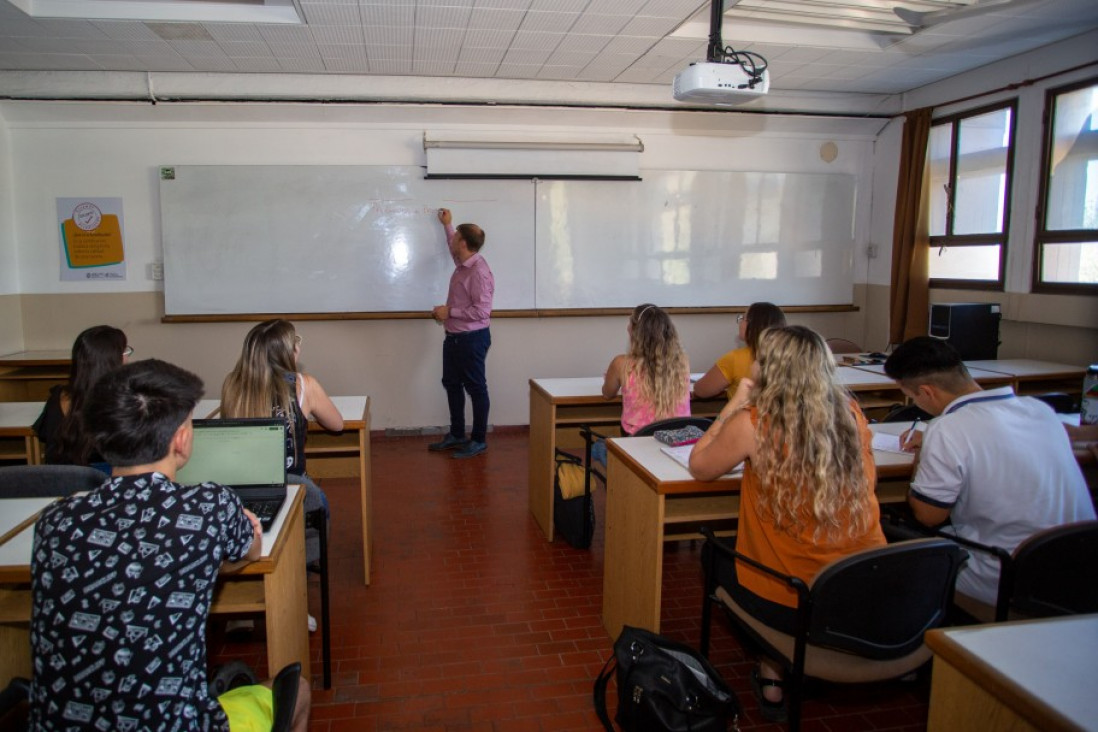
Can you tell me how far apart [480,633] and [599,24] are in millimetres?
3578

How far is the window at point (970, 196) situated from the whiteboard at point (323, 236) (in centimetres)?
343

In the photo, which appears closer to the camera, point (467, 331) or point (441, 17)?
point (441, 17)

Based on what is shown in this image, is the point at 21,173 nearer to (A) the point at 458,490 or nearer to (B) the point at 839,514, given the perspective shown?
(A) the point at 458,490

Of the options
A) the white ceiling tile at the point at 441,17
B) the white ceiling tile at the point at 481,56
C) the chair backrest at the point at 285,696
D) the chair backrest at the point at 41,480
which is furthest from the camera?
the white ceiling tile at the point at 481,56

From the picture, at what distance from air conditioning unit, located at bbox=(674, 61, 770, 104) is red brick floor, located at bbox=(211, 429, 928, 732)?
2.23m

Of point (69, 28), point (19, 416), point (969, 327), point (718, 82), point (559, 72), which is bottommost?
point (19, 416)

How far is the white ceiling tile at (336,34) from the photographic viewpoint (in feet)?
14.3

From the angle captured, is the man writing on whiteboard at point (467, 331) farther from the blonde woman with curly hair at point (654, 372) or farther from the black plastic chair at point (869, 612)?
the black plastic chair at point (869, 612)

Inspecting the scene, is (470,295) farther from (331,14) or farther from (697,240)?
(697,240)

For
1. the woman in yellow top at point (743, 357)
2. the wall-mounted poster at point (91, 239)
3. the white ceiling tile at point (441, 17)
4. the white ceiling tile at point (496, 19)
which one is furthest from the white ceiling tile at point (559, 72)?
the wall-mounted poster at point (91, 239)

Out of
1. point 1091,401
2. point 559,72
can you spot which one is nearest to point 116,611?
point 1091,401

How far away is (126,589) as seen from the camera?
129cm

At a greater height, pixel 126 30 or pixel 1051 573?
pixel 126 30

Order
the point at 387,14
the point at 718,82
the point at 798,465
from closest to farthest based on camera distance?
the point at 798,465 → the point at 718,82 → the point at 387,14
